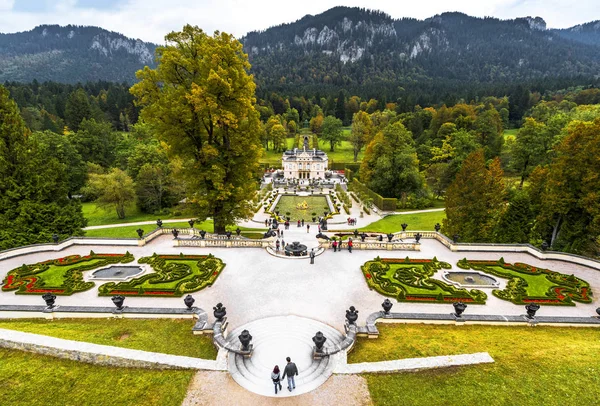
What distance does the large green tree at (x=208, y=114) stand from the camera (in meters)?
24.1

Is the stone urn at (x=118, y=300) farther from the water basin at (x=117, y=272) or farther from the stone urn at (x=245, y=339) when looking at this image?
the stone urn at (x=245, y=339)

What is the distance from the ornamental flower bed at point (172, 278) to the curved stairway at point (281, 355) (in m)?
6.23

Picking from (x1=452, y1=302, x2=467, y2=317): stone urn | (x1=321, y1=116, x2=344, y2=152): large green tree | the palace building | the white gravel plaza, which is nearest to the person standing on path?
the white gravel plaza

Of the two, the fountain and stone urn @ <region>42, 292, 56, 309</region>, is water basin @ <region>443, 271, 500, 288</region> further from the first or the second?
stone urn @ <region>42, 292, 56, 309</region>

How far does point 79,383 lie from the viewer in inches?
476

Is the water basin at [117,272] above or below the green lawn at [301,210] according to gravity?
above

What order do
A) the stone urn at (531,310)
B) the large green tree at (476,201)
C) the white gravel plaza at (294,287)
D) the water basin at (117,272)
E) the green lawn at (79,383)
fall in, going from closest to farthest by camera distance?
1. the green lawn at (79,383)
2. the stone urn at (531,310)
3. the white gravel plaza at (294,287)
4. the water basin at (117,272)
5. the large green tree at (476,201)

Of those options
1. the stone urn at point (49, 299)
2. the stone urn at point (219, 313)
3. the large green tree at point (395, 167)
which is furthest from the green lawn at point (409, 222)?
the stone urn at point (49, 299)

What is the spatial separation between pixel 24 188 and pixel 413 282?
33.4 meters

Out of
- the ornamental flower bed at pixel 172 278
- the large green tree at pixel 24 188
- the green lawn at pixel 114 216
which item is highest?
the large green tree at pixel 24 188

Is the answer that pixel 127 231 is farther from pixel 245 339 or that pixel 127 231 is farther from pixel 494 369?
pixel 494 369

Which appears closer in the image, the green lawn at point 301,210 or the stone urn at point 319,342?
the stone urn at point 319,342

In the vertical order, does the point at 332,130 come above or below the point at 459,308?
Result: above

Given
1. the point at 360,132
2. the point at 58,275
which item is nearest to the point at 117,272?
the point at 58,275
